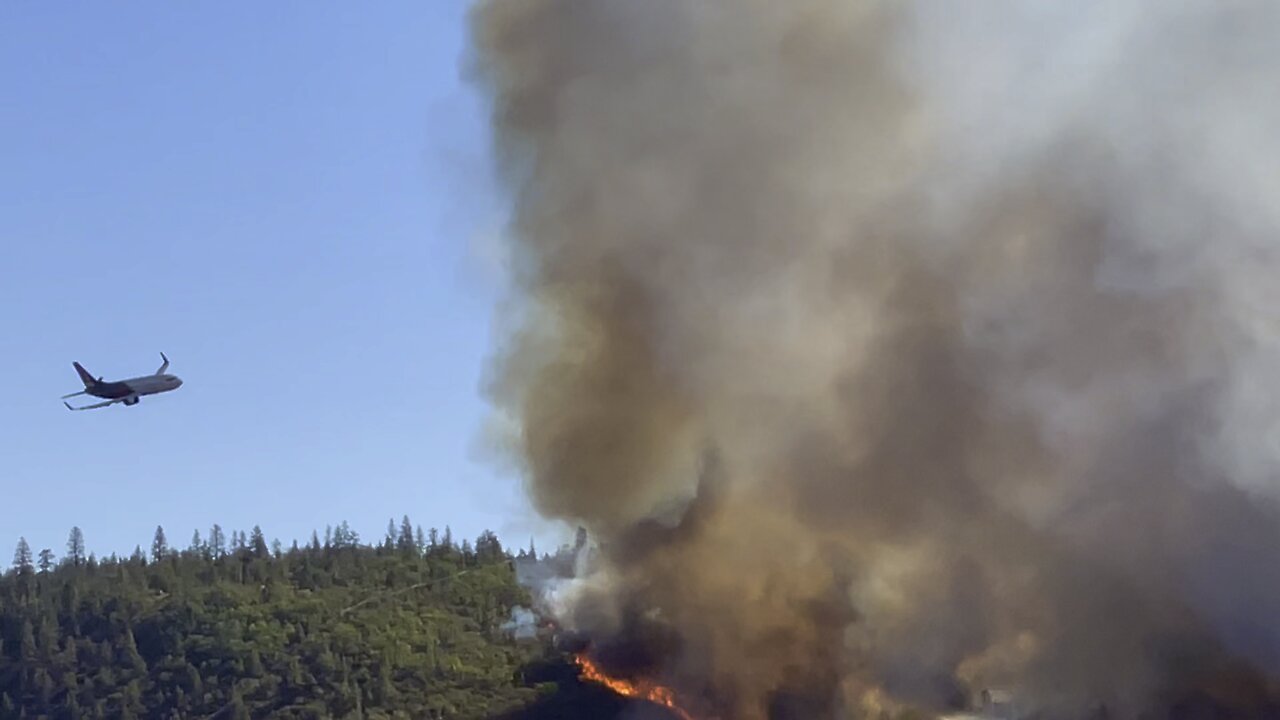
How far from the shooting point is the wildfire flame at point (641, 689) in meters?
99.8

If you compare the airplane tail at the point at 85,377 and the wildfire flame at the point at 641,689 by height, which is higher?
the airplane tail at the point at 85,377

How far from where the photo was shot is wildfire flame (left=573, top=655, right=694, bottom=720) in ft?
327

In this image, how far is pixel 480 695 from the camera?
176125mm

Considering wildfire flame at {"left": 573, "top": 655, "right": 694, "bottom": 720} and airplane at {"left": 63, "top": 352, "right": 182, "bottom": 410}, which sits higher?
airplane at {"left": 63, "top": 352, "right": 182, "bottom": 410}

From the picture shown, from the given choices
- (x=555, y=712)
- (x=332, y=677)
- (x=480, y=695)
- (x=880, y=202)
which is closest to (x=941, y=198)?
(x=880, y=202)

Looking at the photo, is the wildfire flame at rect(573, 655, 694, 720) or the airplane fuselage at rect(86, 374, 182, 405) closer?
the wildfire flame at rect(573, 655, 694, 720)

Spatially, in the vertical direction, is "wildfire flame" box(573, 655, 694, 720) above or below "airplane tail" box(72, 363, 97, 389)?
below

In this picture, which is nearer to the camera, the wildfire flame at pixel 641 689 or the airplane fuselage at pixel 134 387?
the wildfire flame at pixel 641 689

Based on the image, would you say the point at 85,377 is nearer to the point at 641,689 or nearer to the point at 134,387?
the point at 134,387

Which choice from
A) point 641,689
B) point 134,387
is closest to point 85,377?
point 134,387

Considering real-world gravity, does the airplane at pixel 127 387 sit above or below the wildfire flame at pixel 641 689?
above

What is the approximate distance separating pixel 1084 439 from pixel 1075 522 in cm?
375

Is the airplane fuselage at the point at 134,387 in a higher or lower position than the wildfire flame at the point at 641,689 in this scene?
higher

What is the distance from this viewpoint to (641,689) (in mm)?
104250
